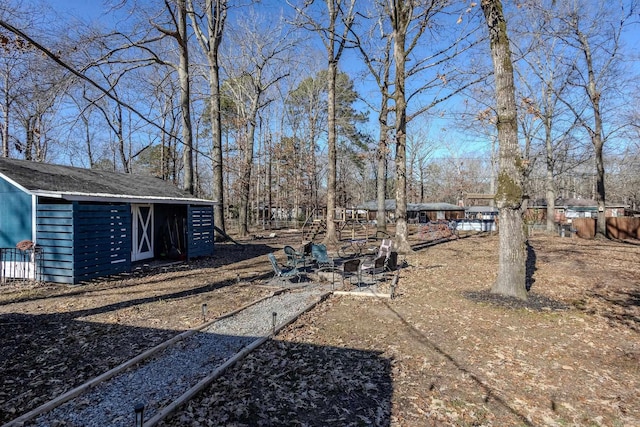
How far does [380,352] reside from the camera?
16.5 feet

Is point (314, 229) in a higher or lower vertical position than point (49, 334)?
higher

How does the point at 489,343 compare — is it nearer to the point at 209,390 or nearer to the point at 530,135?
the point at 209,390

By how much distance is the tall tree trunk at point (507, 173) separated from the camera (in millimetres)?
7391

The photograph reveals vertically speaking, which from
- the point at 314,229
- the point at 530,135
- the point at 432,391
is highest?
the point at 530,135

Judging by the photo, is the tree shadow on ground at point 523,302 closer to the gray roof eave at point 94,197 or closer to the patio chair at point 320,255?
the patio chair at point 320,255

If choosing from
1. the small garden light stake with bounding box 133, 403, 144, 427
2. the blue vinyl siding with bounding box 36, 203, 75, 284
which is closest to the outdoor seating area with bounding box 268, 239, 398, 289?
the blue vinyl siding with bounding box 36, 203, 75, 284

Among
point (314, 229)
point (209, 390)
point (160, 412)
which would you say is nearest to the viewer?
point (160, 412)

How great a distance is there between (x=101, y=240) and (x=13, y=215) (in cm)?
253

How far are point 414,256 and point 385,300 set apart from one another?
6.56 meters

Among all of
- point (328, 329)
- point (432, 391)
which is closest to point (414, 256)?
point (328, 329)

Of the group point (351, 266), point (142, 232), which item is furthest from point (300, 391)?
point (142, 232)

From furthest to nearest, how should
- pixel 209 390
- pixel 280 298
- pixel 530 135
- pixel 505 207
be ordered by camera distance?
pixel 530 135 → pixel 280 298 → pixel 505 207 → pixel 209 390

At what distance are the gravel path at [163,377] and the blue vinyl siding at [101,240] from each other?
219 inches

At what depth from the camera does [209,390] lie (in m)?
3.96
